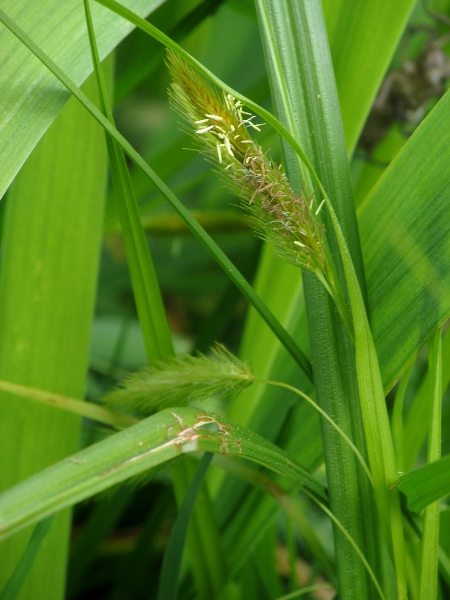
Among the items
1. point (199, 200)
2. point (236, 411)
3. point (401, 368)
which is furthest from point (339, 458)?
point (199, 200)

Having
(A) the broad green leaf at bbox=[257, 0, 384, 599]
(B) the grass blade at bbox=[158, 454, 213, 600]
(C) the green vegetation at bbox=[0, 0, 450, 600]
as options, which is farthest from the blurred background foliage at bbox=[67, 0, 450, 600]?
(A) the broad green leaf at bbox=[257, 0, 384, 599]

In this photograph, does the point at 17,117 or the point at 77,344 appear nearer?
the point at 17,117

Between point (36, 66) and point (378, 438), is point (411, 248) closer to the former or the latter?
point (378, 438)

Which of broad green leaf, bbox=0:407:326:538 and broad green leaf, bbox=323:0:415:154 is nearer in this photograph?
broad green leaf, bbox=0:407:326:538

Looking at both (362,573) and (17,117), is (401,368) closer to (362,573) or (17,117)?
(362,573)

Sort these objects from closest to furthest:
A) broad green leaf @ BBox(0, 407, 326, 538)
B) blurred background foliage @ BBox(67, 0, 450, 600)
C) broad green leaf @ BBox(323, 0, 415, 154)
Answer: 1. broad green leaf @ BBox(0, 407, 326, 538)
2. broad green leaf @ BBox(323, 0, 415, 154)
3. blurred background foliage @ BBox(67, 0, 450, 600)

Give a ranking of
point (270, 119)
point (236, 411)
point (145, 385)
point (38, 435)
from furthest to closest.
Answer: point (236, 411) < point (38, 435) < point (145, 385) < point (270, 119)

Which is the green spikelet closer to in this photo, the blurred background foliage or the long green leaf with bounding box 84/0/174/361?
the long green leaf with bounding box 84/0/174/361
